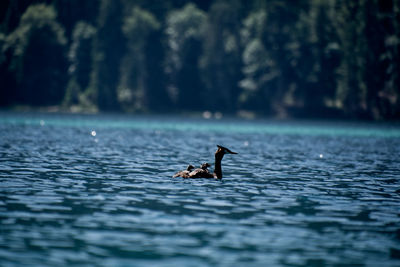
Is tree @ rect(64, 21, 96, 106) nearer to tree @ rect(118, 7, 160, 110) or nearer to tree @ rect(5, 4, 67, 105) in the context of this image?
tree @ rect(5, 4, 67, 105)

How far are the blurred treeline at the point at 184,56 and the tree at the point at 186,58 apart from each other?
0.26 m

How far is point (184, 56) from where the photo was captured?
140875mm

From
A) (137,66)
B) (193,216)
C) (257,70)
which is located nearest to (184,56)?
(137,66)

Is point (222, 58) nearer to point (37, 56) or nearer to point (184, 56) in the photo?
point (184, 56)

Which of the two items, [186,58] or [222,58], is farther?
[186,58]

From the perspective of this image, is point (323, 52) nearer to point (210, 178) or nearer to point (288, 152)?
point (288, 152)

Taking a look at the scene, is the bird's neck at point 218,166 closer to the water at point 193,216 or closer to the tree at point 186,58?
the water at point 193,216

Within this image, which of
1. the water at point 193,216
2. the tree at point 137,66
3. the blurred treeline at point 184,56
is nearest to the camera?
the water at point 193,216

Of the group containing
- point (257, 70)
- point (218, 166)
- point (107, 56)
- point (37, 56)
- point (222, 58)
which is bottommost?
point (218, 166)

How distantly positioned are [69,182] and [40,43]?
12434 cm

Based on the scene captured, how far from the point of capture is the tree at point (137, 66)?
448 ft

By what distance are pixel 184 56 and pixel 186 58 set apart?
0.91 metres

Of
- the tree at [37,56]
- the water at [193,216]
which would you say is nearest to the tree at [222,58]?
the tree at [37,56]

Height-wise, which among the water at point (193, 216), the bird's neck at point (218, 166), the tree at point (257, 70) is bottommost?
the water at point (193, 216)
